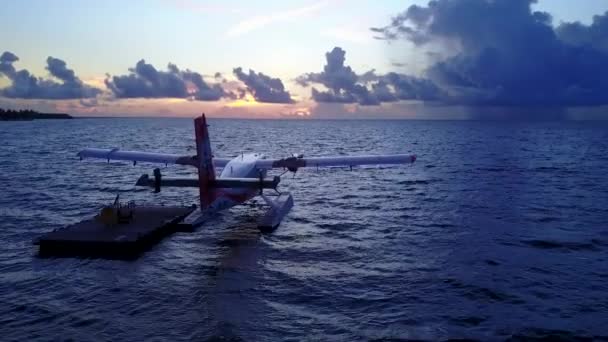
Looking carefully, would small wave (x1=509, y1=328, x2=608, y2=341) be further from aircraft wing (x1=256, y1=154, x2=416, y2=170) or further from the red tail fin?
the red tail fin

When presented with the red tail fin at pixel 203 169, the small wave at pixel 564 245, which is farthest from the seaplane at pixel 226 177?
the small wave at pixel 564 245

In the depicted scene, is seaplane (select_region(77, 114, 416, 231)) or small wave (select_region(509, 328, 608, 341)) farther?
seaplane (select_region(77, 114, 416, 231))

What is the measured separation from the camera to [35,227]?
75.1 feet

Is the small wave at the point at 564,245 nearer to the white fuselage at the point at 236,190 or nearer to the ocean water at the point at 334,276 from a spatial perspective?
the ocean water at the point at 334,276

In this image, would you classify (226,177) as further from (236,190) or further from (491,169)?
(491,169)

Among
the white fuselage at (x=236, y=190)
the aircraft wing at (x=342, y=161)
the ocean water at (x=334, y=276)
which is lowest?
the ocean water at (x=334, y=276)

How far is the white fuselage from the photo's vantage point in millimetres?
21934

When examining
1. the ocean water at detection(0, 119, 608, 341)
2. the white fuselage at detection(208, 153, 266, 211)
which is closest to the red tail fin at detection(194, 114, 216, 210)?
the white fuselage at detection(208, 153, 266, 211)

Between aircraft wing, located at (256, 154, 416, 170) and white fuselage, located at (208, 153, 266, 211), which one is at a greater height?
aircraft wing, located at (256, 154, 416, 170)

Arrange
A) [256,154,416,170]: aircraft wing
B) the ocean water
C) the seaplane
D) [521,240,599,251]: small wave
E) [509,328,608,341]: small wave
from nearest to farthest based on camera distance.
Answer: [509,328,608,341]: small wave → the ocean water → [521,240,599,251]: small wave → the seaplane → [256,154,416,170]: aircraft wing

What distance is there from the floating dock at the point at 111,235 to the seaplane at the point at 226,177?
1.60 metres

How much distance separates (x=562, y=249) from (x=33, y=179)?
130ft

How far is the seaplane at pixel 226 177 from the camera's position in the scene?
21422 millimetres

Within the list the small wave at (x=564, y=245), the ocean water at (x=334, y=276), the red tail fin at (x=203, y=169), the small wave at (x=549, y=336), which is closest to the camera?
the small wave at (x=549, y=336)
